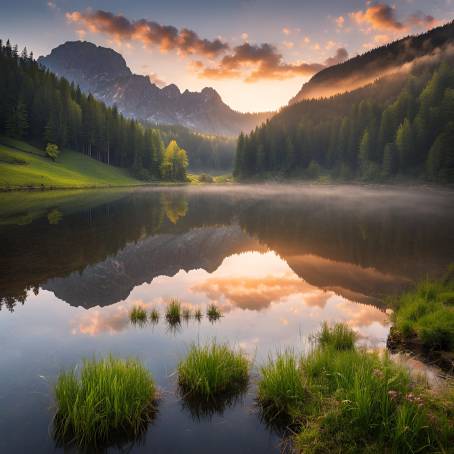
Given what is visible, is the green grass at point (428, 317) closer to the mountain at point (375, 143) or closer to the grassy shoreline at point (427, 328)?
the grassy shoreline at point (427, 328)

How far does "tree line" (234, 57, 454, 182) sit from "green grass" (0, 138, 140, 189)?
77.7 metres

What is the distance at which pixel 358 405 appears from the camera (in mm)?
5617

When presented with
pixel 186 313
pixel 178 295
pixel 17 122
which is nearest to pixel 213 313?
pixel 186 313

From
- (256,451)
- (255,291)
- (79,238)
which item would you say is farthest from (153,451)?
(79,238)

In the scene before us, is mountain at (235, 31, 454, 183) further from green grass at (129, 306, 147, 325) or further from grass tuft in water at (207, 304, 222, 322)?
green grass at (129, 306, 147, 325)

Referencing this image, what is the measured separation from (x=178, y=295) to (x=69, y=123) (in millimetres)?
130088

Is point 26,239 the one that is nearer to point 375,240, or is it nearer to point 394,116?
point 375,240

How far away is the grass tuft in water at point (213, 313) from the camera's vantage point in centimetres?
1308

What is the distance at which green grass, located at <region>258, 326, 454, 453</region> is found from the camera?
510cm

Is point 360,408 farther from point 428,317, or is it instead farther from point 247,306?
point 247,306

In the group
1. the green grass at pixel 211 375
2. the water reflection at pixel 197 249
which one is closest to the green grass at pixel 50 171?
the water reflection at pixel 197 249

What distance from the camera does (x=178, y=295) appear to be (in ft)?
53.3

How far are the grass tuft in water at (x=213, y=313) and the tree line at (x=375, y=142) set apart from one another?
102 meters

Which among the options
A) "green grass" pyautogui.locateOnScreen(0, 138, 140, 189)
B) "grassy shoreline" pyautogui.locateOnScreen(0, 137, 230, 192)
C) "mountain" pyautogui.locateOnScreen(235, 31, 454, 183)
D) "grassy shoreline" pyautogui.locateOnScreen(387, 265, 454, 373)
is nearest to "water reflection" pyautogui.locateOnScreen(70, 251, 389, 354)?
"grassy shoreline" pyautogui.locateOnScreen(387, 265, 454, 373)
